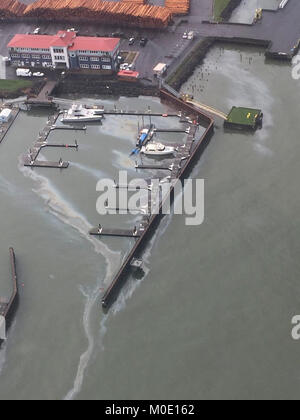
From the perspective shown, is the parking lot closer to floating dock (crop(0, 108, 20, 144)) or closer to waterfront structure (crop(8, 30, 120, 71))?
waterfront structure (crop(8, 30, 120, 71))

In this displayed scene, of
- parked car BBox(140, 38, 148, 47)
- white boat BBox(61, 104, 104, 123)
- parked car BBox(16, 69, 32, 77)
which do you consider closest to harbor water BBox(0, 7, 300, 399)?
white boat BBox(61, 104, 104, 123)

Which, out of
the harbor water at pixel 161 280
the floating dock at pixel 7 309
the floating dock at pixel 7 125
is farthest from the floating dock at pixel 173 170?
the floating dock at pixel 7 125

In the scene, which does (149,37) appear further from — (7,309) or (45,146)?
(7,309)

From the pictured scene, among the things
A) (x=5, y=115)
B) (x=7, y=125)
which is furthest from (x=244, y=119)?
(x=5, y=115)

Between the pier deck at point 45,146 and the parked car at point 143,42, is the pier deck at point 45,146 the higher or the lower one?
the lower one

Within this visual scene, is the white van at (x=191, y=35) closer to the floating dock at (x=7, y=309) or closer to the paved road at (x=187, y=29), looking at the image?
the paved road at (x=187, y=29)

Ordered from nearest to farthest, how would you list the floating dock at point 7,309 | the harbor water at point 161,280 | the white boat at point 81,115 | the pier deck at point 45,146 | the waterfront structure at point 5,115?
the harbor water at point 161,280 → the floating dock at point 7,309 → the pier deck at point 45,146 → the white boat at point 81,115 → the waterfront structure at point 5,115
